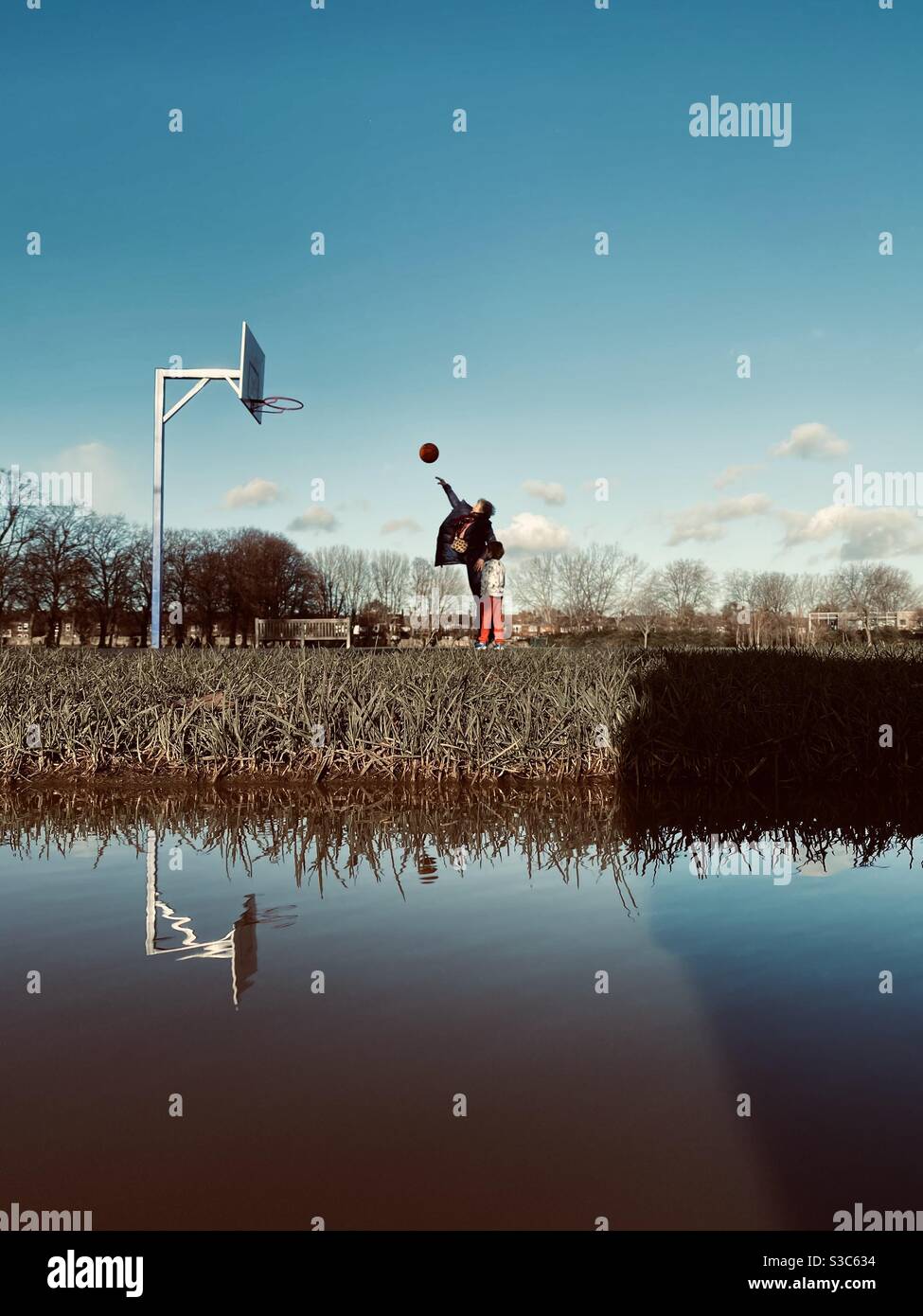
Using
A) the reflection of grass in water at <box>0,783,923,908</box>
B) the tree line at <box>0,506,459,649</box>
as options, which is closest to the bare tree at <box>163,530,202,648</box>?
the tree line at <box>0,506,459,649</box>

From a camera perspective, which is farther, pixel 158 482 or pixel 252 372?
pixel 252 372

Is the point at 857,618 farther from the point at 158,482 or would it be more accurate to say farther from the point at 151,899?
the point at 151,899

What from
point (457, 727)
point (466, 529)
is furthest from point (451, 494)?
point (457, 727)

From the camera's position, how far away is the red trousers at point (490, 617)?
15.9 metres

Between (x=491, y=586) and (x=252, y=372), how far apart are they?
19.2 ft

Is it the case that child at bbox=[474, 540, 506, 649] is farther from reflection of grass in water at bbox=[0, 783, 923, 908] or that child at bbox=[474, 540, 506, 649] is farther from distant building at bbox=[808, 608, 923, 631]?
distant building at bbox=[808, 608, 923, 631]

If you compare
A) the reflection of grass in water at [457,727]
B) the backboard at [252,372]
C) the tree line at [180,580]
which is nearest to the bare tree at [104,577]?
the tree line at [180,580]

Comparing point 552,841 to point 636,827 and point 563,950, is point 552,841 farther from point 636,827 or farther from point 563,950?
point 563,950

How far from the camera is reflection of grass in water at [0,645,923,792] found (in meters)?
6.55

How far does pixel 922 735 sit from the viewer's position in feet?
23.8

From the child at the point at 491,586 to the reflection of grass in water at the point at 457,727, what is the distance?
849cm

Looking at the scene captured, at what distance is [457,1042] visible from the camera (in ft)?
7.84
